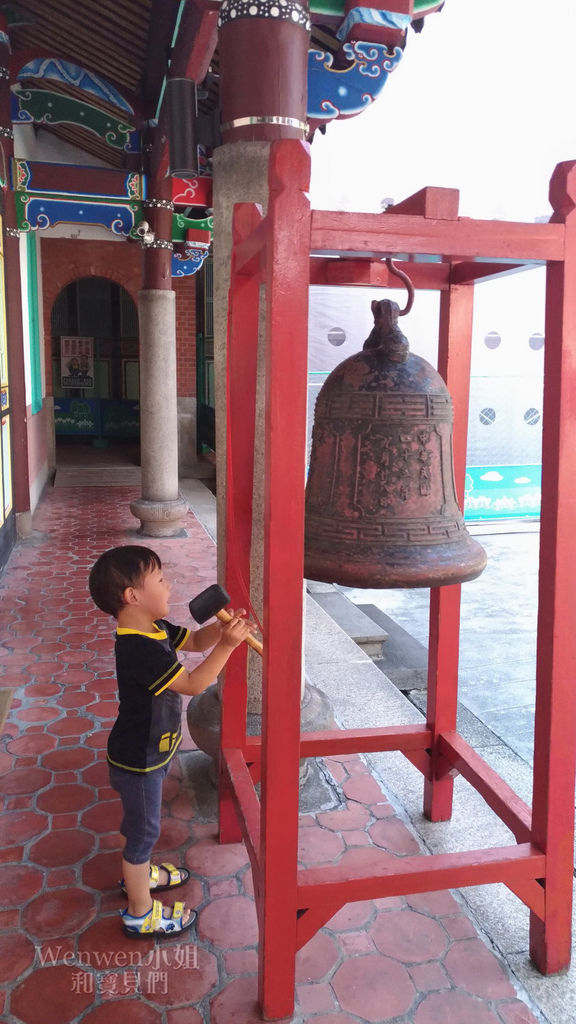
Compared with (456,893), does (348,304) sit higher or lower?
higher

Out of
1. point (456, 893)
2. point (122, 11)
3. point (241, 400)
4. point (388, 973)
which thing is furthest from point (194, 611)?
point (122, 11)

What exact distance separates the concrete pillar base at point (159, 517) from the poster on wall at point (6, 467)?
1235 mm

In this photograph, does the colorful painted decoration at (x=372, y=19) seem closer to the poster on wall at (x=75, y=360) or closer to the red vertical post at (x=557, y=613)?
the red vertical post at (x=557, y=613)

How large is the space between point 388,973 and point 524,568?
6.36m

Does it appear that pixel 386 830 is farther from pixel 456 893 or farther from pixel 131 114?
pixel 131 114

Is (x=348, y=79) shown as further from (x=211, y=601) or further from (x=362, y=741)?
(x=362, y=741)

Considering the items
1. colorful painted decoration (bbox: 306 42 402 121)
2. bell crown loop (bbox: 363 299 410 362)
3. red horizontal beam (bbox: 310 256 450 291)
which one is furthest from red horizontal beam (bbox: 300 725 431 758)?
colorful painted decoration (bbox: 306 42 402 121)

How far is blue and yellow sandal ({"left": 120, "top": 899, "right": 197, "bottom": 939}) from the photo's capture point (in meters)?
2.15

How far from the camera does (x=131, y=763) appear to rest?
208 centimetres

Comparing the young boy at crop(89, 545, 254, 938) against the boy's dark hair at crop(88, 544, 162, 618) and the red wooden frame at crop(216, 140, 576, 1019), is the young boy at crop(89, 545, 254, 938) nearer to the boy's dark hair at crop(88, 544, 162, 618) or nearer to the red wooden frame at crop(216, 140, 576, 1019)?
the boy's dark hair at crop(88, 544, 162, 618)

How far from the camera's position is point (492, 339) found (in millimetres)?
9875

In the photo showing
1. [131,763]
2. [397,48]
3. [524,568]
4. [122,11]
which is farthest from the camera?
[524,568]

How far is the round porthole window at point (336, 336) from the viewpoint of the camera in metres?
8.92

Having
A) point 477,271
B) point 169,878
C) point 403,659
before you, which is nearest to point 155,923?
point 169,878
